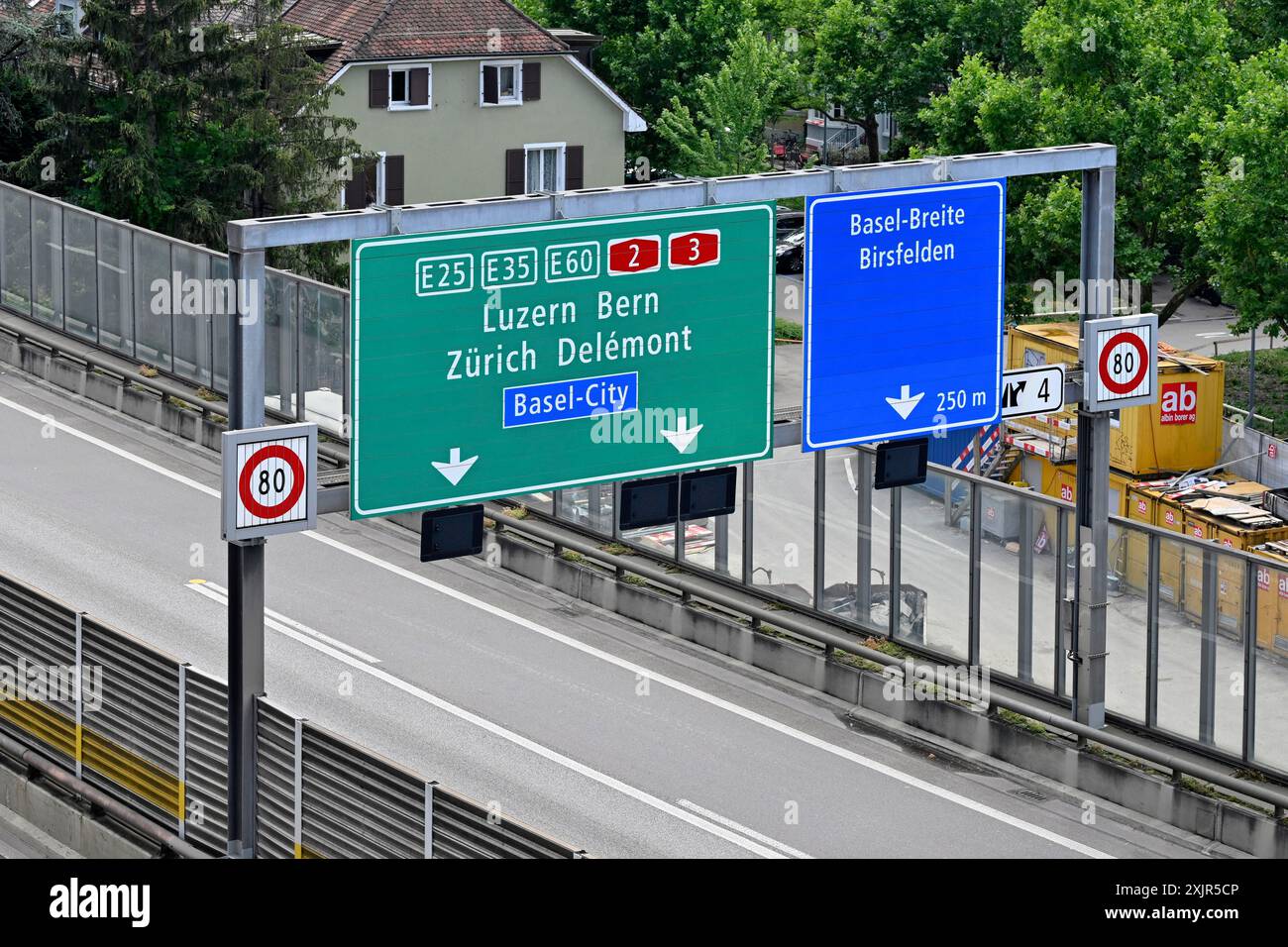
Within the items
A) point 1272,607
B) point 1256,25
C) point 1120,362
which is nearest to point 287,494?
point 1120,362

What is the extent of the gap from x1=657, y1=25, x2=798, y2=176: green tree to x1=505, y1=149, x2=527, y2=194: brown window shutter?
12.5ft

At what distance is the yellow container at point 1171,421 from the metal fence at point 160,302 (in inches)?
474

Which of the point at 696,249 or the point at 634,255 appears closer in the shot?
the point at 634,255

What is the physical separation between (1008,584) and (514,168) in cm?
3849

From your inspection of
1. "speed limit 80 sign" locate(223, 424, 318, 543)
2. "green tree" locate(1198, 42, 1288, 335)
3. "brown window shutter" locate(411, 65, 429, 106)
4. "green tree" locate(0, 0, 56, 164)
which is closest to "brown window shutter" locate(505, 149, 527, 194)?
"brown window shutter" locate(411, 65, 429, 106)

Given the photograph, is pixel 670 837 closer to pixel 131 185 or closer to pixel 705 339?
pixel 705 339

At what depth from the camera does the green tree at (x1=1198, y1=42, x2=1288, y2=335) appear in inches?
1451

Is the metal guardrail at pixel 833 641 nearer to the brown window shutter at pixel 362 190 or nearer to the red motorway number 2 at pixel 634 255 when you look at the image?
the red motorway number 2 at pixel 634 255

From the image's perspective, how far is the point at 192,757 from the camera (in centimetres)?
1644

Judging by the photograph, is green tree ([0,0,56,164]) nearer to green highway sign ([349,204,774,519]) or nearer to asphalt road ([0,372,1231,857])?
asphalt road ([0,372,1231,857])

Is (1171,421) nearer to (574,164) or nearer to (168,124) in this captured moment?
(168,124)

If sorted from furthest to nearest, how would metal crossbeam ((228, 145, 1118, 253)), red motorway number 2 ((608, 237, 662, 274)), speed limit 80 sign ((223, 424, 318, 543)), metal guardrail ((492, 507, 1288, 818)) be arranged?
1. metal guardrail ((492, 507, 1288, 818))
2. red motorway number 2 ((608, 237, 662, 274))
3. metal crossbeam ((228, 145, 1118, 253))
4. speed limit 80 sign ((223, 424, 318, 543))

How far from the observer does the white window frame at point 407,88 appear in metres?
54.6

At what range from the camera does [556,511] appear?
25656 mm
